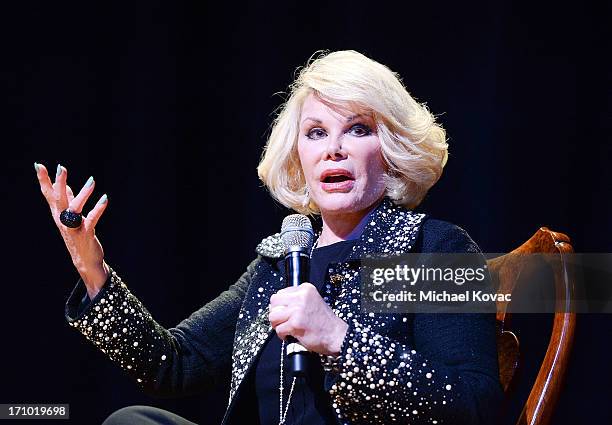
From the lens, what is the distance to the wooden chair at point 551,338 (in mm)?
1505

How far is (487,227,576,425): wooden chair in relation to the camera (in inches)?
59.2

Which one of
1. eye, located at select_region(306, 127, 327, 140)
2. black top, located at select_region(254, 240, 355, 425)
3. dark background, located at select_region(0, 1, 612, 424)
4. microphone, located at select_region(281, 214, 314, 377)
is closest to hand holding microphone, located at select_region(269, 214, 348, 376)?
microphone, located at select_region(281, 214, 314, 377)

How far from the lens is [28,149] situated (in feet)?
8.20

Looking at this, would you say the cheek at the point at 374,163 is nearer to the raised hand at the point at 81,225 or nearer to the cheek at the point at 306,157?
the cheek at the point at 306,157

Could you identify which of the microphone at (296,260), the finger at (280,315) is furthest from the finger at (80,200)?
the finger at (280,315)

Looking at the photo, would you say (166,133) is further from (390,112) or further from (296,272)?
(296,272)

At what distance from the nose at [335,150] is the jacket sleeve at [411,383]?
385 millimetres

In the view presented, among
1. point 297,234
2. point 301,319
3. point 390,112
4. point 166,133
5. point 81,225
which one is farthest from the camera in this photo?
point 166,133

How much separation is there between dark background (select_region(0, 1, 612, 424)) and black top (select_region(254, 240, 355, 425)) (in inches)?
27.6

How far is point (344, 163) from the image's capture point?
1.73 meters

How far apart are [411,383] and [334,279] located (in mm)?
319

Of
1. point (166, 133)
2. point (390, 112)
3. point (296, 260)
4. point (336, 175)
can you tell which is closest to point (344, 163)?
point (336, 175)

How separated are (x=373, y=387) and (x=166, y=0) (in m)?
1.52

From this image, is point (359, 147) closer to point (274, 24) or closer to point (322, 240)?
point (322, 240)
